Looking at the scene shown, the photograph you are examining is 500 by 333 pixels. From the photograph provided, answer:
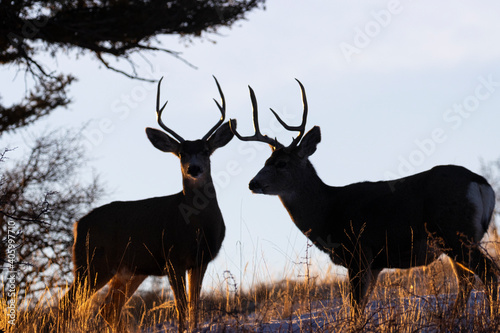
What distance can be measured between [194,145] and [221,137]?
1.41 ft

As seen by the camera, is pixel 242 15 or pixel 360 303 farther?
pixel 242 15

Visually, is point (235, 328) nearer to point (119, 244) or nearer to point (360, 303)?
point (360, 303)

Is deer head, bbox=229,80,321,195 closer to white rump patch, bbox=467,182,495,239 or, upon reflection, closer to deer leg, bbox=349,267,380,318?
deer leg, bbox=349,267,380,318

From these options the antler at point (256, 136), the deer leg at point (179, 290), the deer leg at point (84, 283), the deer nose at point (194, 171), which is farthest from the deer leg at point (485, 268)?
the deer leg at point (84, 283)

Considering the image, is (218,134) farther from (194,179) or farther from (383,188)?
(383,188)

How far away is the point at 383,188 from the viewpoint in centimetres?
781

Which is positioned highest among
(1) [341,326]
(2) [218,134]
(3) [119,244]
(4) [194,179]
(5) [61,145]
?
(5) [61,145]

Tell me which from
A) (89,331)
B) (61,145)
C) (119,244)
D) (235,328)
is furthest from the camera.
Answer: (61,145)

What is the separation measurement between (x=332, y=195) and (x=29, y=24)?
22.8ft

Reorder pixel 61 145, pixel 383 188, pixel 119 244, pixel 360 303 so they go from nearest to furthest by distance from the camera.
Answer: pixel 360 303 < pixel 383 188 < pixel 119 244 < pixel 61 145

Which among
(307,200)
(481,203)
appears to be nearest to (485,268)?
(481,203)

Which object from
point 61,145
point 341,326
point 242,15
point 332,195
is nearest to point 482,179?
point 332,195

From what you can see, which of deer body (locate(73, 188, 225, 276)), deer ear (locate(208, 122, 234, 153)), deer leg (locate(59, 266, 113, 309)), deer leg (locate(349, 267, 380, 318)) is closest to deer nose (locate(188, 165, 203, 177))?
deer body (locate(73, 188, 225, 276))

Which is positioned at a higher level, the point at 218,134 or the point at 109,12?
the point at 109,12
